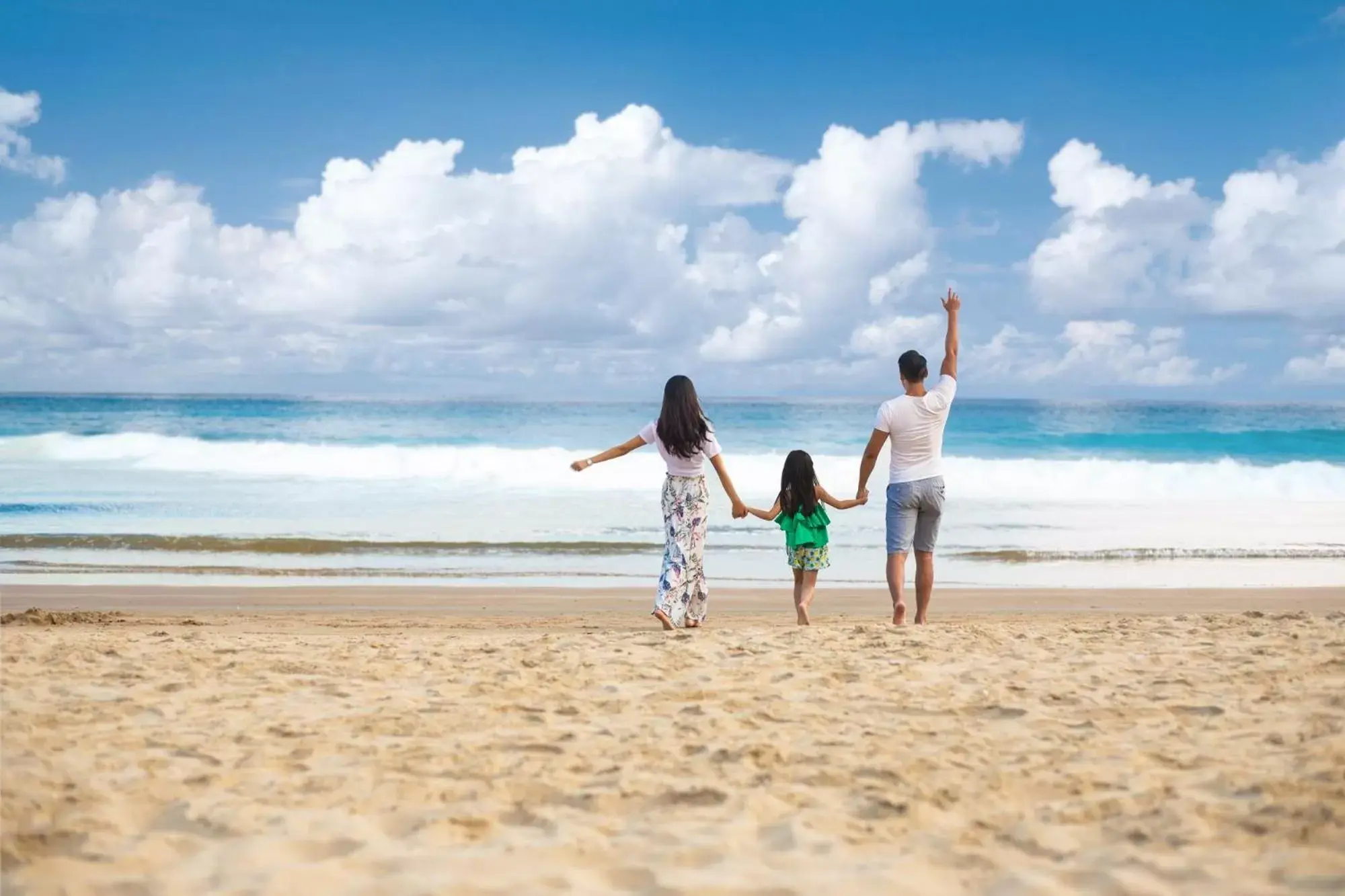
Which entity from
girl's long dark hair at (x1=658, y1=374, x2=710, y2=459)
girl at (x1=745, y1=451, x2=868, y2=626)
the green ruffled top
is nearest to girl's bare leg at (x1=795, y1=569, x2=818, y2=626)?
girl at (x1=745, y1=451, x2=868, y2=626)

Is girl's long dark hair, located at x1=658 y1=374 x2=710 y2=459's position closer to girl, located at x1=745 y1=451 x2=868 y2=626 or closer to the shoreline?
girl, located at x1=745 y1=451 x2=868 y2=626

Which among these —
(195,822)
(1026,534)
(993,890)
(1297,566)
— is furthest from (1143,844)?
(1026,534)

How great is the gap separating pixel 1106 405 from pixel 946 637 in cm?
7696

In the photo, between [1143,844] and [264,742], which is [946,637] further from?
[264,742]

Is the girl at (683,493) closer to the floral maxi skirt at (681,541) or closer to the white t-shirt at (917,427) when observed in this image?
the floral maxi skirt at (681,541)

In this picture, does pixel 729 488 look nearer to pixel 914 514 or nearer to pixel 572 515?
pixel 914 514

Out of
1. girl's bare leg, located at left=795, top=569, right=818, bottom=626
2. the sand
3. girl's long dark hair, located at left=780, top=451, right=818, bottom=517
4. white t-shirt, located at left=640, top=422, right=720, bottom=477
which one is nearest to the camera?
the sand

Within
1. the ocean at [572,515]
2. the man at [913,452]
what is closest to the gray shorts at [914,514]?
the man at [913,452]

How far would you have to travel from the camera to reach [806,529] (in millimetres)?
7809

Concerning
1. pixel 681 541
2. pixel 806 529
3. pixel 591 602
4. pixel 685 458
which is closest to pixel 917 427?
pixel 806 529

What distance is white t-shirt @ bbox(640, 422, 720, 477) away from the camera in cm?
716

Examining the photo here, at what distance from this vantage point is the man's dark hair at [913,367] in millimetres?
7113

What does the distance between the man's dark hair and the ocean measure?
443 centimetres

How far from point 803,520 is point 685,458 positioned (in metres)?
1.15
